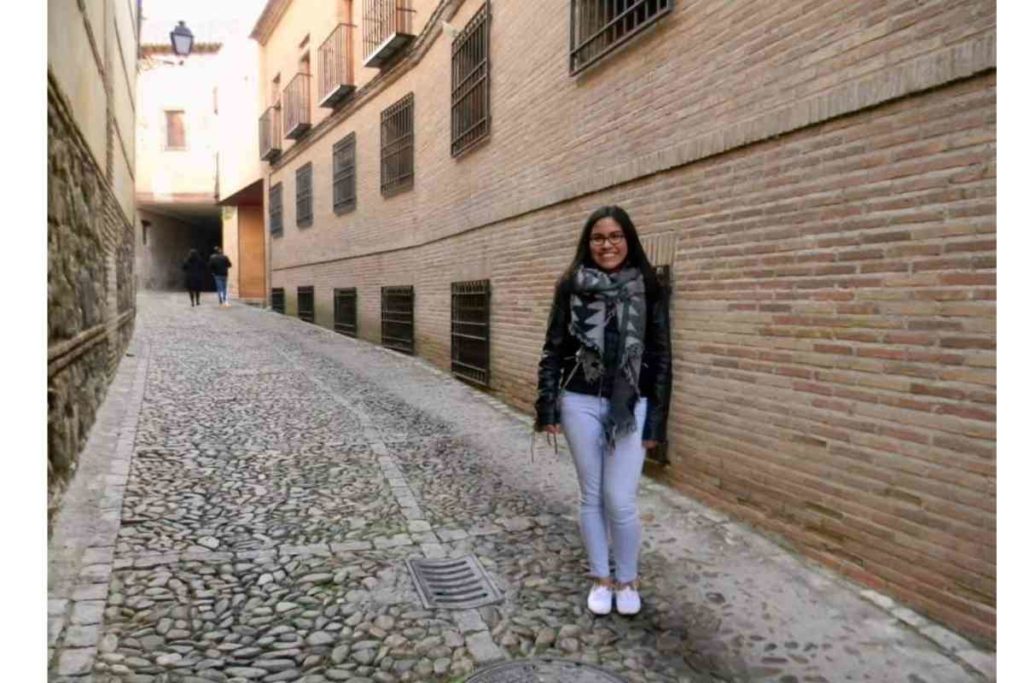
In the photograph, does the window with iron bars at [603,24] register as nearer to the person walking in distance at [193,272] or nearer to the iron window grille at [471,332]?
the iron window grille at [471,332]

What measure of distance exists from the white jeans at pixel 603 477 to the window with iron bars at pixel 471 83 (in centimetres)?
617

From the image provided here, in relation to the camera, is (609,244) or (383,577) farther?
(383,577)

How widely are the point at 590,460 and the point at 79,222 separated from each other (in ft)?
14.5

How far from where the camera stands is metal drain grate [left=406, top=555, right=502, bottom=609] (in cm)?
339

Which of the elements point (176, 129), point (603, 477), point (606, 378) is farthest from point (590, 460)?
point (176, 129)

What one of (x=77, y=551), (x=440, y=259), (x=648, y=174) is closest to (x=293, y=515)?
(x=77, y=551)

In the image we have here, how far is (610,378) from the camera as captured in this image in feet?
10.3

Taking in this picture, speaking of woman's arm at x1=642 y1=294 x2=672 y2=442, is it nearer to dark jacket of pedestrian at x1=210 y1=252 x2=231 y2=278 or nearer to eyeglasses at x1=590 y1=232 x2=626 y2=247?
eyeglasses at x1=590 y1=232 x2=626 y2=247

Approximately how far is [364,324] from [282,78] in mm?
9654

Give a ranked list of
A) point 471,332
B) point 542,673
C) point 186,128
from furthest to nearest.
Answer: point 186,128 < point 471,332 < point 542,673

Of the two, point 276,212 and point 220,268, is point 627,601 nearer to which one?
point 276,212

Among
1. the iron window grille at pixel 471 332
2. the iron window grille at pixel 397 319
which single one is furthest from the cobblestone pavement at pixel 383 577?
the iron window grille at pixel 397 319

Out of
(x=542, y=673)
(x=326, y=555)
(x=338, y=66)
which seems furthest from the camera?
(x=338, y=66)

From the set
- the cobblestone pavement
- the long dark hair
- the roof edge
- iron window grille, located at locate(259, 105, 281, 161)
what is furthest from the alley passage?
the roof edge
